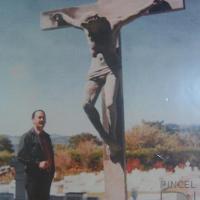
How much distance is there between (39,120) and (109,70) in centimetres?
38

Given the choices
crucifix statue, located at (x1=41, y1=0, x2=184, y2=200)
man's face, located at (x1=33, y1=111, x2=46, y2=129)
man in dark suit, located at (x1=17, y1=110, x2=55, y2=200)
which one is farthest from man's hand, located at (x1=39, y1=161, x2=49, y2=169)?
crucifix statue, located at (x1=41, y1=0, x2=184, y2=200)

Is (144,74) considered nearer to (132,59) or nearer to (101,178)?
(132,59)

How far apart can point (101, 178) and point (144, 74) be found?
460 mm

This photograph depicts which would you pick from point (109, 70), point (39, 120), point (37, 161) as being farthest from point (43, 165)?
point (109, 70)

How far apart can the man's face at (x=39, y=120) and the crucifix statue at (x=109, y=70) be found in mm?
198

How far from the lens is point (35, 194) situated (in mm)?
1814

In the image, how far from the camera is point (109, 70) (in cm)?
180

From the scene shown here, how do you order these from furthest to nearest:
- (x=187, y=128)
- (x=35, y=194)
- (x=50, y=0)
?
1. (x=50, y=0)
2. (x=35, y=194)
3. (x=187, y=128)

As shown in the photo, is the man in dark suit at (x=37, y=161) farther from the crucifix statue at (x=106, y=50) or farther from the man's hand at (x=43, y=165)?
the crucifix statue at (x=106, y=50)

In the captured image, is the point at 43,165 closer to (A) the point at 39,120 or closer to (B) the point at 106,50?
(A) the point at 39,120

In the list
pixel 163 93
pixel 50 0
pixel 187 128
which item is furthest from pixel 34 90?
pixel 187 128

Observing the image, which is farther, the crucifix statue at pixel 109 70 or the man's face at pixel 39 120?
the man's face at pixel 39 120

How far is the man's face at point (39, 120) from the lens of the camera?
6.16 feet

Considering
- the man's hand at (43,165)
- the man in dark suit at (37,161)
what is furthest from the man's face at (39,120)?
the man's hand at (43,165)
